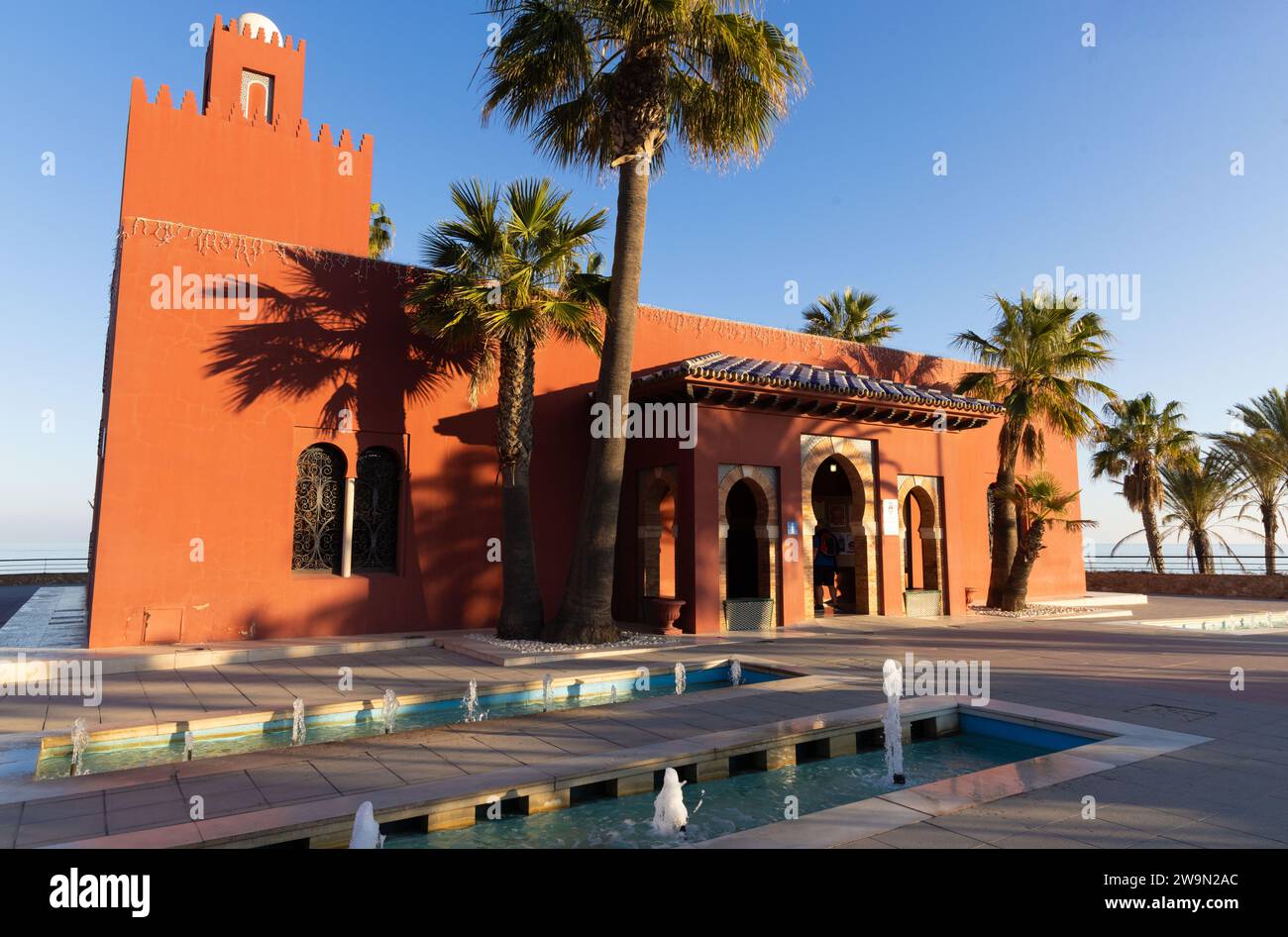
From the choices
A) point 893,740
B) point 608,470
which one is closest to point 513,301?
point 608,470

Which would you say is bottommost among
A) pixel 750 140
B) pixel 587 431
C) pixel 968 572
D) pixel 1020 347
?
pixel 968 572

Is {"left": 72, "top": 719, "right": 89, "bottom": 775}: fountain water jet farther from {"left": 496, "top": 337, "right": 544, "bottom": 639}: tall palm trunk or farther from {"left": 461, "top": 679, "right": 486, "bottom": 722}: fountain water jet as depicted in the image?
{"left": 496, "top": 337, "right": 544, "bottom": 639}: tall palm trunk

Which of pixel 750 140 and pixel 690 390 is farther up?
pixel 750 140

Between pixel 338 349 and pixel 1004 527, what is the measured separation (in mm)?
14901

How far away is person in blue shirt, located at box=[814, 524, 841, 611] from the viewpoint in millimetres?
18109

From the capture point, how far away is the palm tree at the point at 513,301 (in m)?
12.0

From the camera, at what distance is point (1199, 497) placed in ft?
84.6

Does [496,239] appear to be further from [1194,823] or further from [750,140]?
[1194,823]

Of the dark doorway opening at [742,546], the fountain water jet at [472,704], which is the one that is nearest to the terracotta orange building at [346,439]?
the dark doorway opening at [742,546]

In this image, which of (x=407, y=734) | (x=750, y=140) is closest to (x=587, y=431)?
(x=750, y=140)

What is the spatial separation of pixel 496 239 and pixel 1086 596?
61.1 feet

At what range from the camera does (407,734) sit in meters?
6.46

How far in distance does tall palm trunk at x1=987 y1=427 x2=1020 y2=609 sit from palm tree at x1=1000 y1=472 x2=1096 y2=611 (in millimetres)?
145
